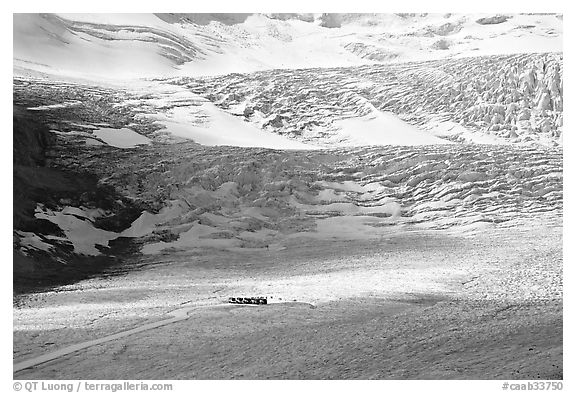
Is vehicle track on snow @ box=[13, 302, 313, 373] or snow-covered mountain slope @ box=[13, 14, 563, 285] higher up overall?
snow-covered mountain slope @ box=[13, 14, 563, 285]

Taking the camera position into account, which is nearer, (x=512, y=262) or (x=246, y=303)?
(x=246, y=303)

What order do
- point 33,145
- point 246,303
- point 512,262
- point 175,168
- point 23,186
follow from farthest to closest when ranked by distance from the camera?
1. point 175,168
2. point 33,145
3. point 23,186
4. point 512,262
5. point 246,303

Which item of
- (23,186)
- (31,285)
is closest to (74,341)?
(31,285)

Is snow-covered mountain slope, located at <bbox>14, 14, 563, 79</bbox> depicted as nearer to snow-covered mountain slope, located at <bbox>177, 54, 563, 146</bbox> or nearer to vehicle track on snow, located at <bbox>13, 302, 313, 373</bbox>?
snow-covered mountain slope, located at <bbox>177, 54, 563, 146</bbox>
